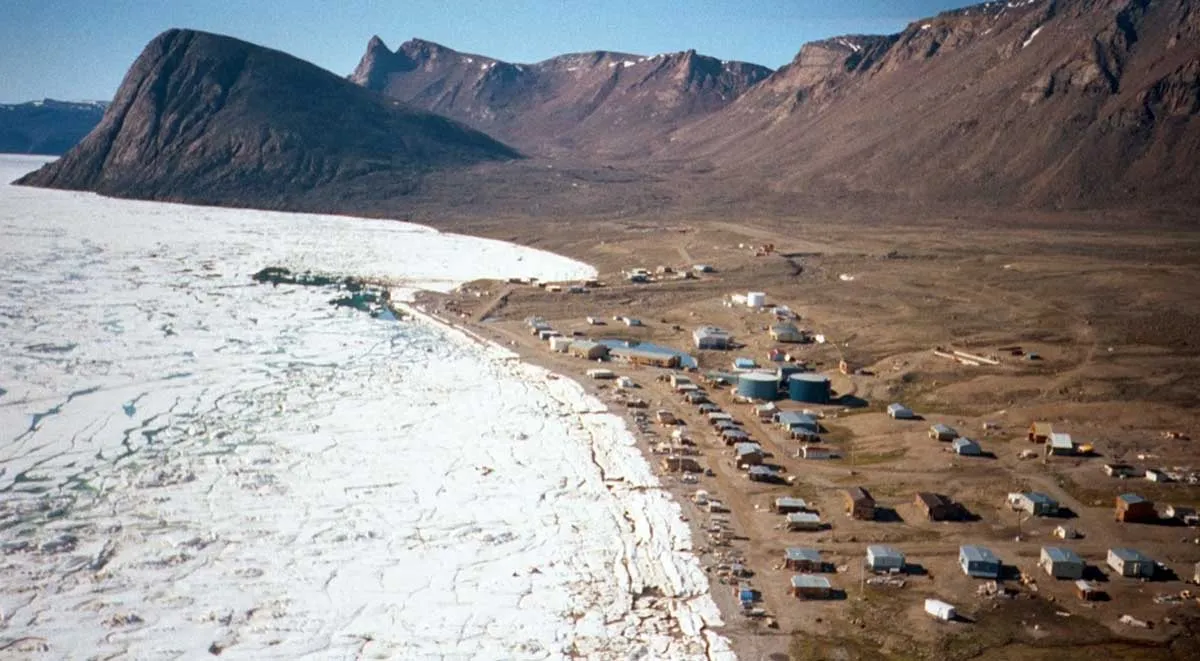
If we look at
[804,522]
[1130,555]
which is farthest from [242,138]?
[1130,555]

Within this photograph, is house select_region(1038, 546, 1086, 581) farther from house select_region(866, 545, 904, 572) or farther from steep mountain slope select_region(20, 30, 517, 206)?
steep mountain slope select_region(20, 30, 517, 206)

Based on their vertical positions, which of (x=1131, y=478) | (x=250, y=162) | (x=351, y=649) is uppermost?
(x=250, y=162)

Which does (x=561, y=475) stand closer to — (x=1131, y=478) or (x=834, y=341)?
(x=1131, y=478)

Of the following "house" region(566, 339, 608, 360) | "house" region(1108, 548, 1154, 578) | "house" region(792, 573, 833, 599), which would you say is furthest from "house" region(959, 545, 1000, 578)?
"house" region(566, 339, 608, 360)

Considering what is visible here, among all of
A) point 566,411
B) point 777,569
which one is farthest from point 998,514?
point 566,411

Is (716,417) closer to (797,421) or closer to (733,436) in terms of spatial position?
(733,436)

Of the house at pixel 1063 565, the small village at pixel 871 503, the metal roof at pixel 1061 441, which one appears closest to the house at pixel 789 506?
the small village at pixel 871 503

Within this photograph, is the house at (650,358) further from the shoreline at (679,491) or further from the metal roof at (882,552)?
the metal roof at (882,552)
